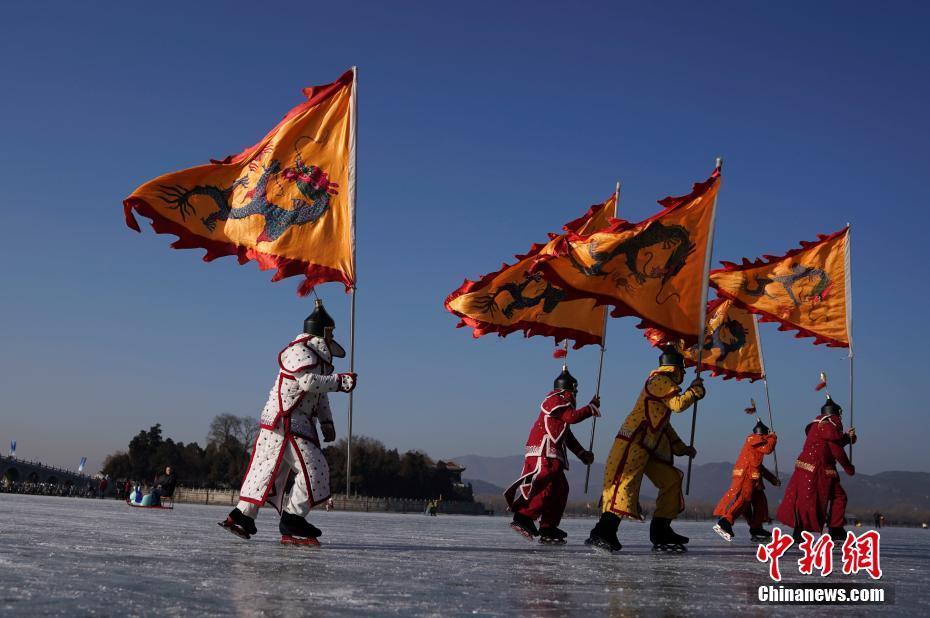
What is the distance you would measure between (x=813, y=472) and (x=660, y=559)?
19.1ft

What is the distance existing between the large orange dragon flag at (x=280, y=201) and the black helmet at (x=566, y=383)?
136 inches

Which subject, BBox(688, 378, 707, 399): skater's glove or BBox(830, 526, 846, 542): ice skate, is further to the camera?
BBox(830, 526, 846, 542): ice skate

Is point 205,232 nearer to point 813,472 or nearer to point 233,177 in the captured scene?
point 233,177

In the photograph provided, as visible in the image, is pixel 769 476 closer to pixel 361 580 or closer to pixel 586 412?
pixel 586 412

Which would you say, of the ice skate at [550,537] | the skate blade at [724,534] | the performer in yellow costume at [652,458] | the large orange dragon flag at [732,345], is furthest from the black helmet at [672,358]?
the large orange dragon flag at [732,345]

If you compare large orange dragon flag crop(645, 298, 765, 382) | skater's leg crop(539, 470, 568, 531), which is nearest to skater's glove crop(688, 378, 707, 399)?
skater's leg crop(539, 470, 568, 531)

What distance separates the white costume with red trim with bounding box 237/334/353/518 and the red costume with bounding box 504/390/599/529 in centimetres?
335

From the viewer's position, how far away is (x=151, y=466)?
100688mm

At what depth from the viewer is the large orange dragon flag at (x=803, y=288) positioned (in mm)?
15242

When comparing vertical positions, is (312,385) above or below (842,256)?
below

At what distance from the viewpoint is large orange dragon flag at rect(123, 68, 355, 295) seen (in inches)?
416

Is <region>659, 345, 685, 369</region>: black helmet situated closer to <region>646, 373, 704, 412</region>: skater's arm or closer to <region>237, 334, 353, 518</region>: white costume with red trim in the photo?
<region>646, 373, 704, 412</region>: skater's arm

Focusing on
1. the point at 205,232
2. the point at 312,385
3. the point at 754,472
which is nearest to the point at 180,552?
the point at 312,385

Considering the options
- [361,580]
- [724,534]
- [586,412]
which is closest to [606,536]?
[586,412]
